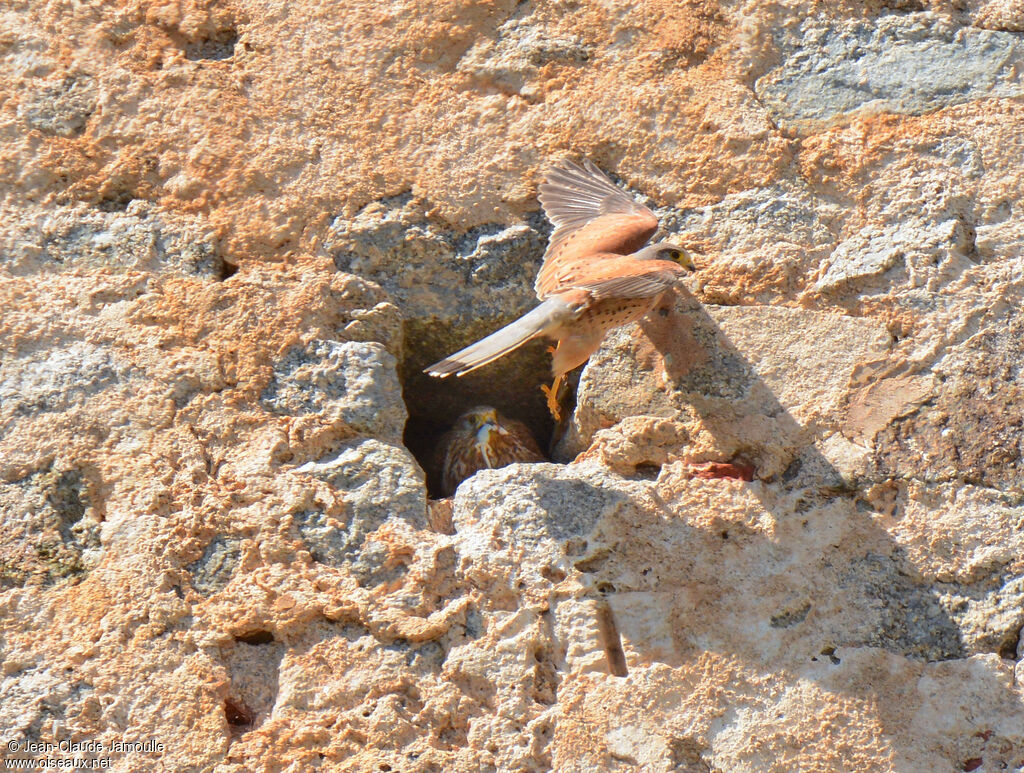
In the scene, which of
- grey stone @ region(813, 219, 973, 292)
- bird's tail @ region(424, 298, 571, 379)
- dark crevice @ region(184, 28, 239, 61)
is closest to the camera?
bird's tail @ region(424, 298, 571, 379)

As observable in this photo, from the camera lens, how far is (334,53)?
12.1 ft

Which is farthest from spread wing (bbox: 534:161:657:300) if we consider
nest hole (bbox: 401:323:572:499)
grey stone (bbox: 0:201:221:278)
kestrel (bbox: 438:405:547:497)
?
grey stone (bbox: 0:201:221:278)

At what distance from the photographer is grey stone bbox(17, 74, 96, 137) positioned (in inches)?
143

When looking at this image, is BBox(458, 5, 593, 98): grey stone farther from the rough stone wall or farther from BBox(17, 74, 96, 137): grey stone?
BBox(17, 74, 96, 137): grey stone

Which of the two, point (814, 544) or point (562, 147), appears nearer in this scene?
point (814, 544)

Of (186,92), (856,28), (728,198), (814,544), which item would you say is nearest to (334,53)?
(186,92)

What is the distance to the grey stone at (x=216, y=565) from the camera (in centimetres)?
290

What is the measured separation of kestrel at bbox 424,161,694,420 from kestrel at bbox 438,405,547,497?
1.58 ft

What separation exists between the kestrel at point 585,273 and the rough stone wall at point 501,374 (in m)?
0.11

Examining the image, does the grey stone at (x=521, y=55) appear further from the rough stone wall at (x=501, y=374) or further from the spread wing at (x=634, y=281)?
the spread wing at (x=634, y=281)

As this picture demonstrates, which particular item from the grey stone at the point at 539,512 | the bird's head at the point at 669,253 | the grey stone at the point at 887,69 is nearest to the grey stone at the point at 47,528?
the grey stone at the point at 539,512

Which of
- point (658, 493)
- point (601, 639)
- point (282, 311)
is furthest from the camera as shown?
point (282, 311)

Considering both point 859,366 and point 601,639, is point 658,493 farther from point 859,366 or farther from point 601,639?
point 859,366

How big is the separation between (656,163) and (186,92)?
147 cm
